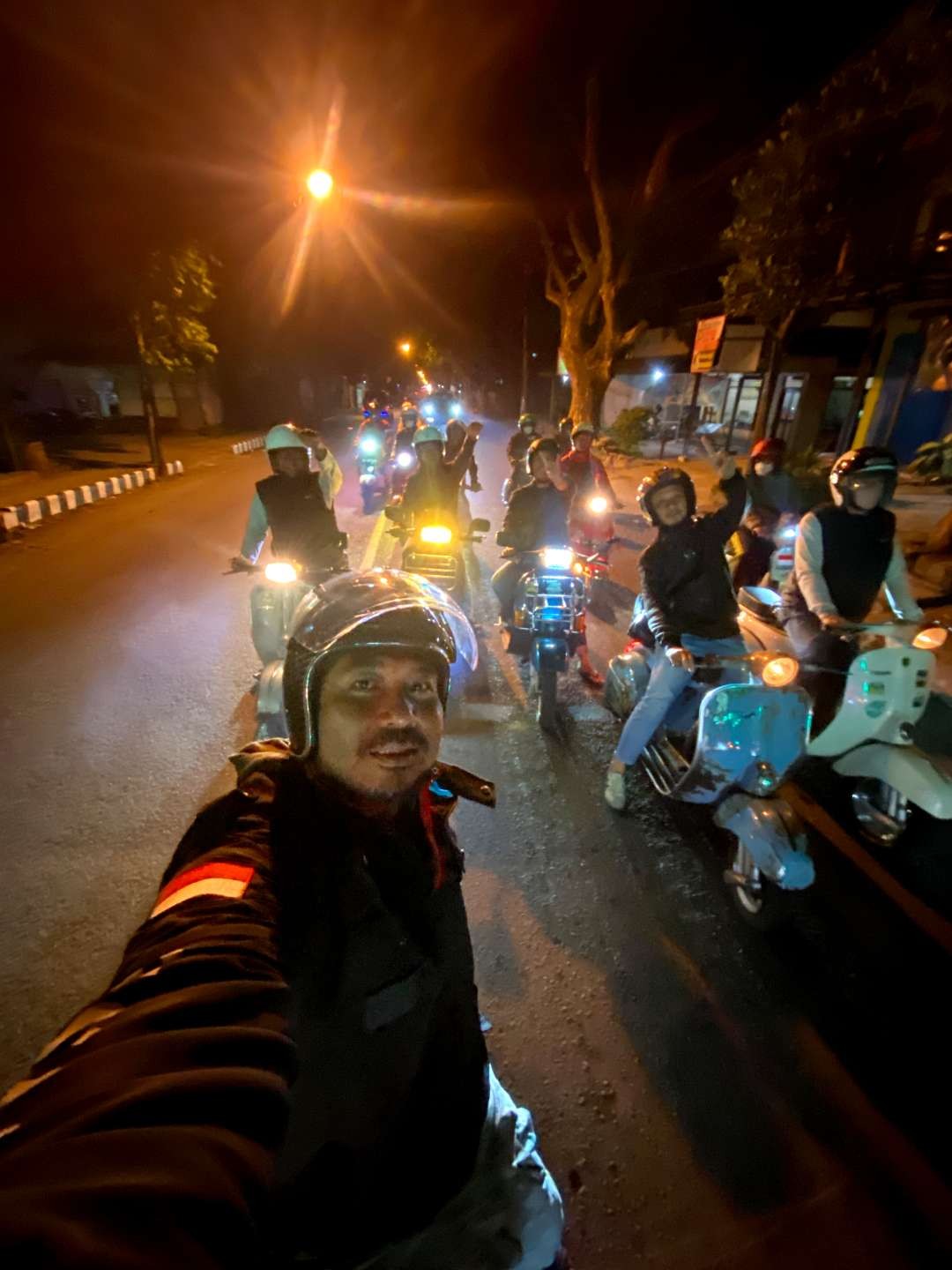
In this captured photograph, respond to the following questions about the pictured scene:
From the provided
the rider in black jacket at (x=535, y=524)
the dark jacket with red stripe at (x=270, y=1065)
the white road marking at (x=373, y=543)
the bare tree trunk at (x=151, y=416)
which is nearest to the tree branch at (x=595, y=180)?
the white road marking at (x=373, y=543)

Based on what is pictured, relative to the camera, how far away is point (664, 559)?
3.74 metres

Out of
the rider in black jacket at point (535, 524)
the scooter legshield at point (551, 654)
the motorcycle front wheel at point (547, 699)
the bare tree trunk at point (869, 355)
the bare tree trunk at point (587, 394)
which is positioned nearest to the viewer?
the scooter legshield at point (551, 654)

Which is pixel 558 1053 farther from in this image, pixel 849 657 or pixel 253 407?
pixel 253 407

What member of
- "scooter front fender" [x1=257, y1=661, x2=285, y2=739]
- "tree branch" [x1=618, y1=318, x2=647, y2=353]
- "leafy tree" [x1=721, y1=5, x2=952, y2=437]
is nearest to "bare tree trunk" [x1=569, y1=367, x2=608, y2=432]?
"tree branch" [x1=618, y1=318, x2=647, y2=353]

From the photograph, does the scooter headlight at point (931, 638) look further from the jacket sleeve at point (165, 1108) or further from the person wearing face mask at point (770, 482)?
the person wearing face mask at point (770, 482)

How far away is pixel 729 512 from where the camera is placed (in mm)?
3992

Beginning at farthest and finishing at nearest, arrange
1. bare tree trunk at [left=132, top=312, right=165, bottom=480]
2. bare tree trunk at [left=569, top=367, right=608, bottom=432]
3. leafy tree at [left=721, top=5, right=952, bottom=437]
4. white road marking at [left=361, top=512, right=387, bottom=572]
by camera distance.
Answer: bare tree trunk at [left=569, top=367, right=608, bottom=432] < bare tree trunk at [left=132, top=312, right=165, bottom=480] < white road marking at [left=361, top=512, right=387, bottom=572] < leafy tree at [left=721, top=5, right=952, bottom=437]

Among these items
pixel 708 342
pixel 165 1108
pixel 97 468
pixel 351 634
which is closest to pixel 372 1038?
pixel 165 1108

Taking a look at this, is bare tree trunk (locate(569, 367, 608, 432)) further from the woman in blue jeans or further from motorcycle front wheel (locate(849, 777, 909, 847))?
motorcycle front wheel (locate(849, 777, 909, 847))

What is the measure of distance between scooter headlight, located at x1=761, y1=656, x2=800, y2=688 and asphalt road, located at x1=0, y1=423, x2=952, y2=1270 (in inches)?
45.0

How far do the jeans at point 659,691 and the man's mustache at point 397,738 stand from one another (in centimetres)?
244

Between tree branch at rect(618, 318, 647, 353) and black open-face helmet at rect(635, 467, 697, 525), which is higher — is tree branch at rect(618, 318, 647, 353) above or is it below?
above

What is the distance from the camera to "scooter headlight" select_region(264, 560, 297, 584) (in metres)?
4.23

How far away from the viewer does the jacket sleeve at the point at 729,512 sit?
12.3 feet
